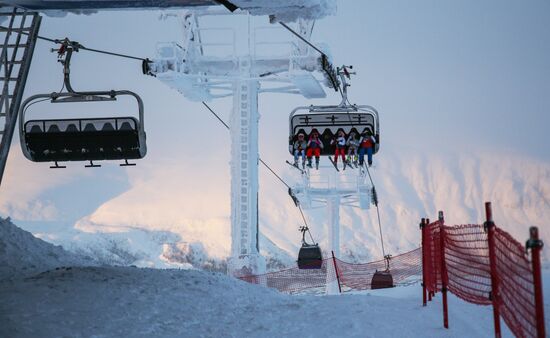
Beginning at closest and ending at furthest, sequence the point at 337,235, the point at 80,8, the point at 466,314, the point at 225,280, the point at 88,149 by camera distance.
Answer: the point at 80,8 < the point at 466,314 < the point at 225,280 < the point at 88,149 < the point at 337,235

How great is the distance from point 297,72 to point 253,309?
10.3 metres

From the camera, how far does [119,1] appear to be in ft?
28.8

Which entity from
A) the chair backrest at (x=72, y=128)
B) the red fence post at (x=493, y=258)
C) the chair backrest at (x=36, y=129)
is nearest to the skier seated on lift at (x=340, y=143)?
the chair backrest at (x=72, y=128)

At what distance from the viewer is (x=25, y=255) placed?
49.1ft

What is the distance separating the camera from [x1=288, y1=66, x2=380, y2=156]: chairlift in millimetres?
18609

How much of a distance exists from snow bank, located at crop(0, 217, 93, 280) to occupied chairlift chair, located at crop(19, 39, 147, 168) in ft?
6.74

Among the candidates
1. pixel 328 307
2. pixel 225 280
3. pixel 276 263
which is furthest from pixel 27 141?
pixel 276 263

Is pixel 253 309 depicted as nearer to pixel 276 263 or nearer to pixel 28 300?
pixel 28 300

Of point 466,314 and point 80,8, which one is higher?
point 80,8

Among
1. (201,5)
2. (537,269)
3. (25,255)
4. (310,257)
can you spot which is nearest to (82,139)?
(25,255)

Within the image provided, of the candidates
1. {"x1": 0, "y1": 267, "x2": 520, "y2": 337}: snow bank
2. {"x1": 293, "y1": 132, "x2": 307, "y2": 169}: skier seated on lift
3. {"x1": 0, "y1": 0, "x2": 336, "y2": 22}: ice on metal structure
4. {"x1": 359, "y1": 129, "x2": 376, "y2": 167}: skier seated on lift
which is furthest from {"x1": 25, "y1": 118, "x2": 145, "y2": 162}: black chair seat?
{"x1": 359, "y1": 129, "x2": 376, "y2": 167}: skier seated on lift

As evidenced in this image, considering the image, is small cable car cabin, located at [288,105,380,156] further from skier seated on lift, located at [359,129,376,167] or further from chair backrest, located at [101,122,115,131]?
chair backrest, located at [101,122,115,131]

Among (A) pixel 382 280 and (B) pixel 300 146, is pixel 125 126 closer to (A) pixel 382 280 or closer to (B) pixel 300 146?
(B) pixel 300 146

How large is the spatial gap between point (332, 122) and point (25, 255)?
27.1 feet
